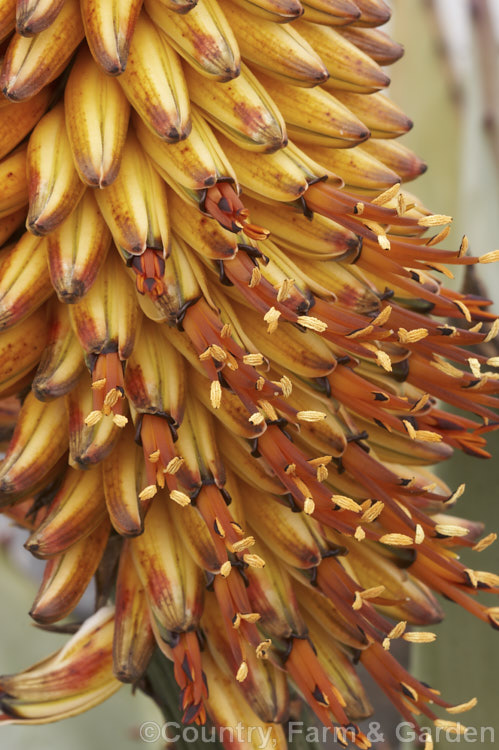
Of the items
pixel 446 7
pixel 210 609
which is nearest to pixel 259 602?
pixel 210 609

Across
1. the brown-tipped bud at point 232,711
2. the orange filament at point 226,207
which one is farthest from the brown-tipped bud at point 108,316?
the brown-tipped bud at point 232,711

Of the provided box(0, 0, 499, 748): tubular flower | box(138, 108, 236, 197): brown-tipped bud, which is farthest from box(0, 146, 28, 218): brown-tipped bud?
box(138, 108, 236, 197): brown-tipped bud

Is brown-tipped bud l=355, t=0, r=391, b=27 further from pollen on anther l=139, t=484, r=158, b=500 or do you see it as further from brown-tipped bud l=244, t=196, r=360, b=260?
pollen on anther l=139, t=484, r=158, b=500

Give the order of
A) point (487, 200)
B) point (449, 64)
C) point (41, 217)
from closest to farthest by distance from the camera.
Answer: point (41, 217) < point (487, 200) < point (449, 64)

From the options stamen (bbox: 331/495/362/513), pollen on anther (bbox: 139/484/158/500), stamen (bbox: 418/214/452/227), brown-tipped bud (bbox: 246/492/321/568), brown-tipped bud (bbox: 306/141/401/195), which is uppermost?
brown-tipped bud (bbox: 306/141/401/195)

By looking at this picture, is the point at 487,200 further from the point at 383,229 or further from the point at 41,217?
the point at 41,217

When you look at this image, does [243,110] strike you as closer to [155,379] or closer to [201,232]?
[201,232]
